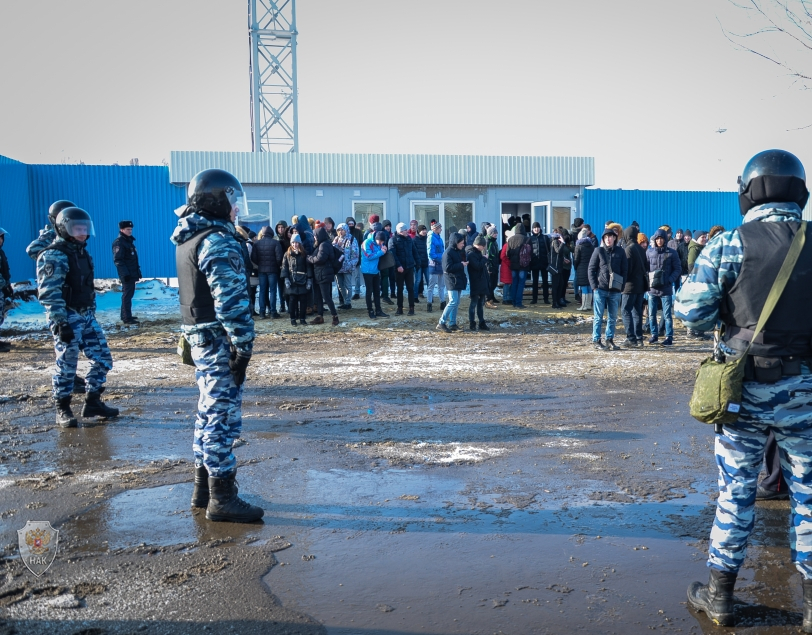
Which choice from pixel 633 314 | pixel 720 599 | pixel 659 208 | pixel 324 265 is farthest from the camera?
pixel 659 208

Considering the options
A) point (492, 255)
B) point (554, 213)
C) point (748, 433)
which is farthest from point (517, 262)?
point (748, 433)

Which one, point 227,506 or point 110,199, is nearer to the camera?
point 227,506

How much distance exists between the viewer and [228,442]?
480 centimetres

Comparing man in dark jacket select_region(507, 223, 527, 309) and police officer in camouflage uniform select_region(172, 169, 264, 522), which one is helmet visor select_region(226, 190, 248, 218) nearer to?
police officer in camouflage uniform select_region(172, 169, 264, 522)

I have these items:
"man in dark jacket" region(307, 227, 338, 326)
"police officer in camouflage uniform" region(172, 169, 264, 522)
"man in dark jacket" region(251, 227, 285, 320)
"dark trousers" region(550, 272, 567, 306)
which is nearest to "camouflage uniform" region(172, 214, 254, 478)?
"police officer in camouflage uniform" region(172, 169, 264, 522)

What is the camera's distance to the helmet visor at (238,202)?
4.81 m

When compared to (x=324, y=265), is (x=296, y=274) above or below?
below

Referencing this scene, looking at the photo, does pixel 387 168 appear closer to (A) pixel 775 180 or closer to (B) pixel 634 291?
(B) pixel 634 291

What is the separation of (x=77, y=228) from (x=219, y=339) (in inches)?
132

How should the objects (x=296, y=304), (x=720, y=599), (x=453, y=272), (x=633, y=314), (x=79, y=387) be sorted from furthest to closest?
(x=296, y=304) → (x=453, y=272) → (x=633, y=314) → (x=79, y=387) → (x=720, y=599)

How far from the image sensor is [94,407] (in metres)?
7.54

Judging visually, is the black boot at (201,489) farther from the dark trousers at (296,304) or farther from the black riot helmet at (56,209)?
the dark trousers at (296,304)

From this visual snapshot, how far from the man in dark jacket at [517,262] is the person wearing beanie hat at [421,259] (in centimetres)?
194

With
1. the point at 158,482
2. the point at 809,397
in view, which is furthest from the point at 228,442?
the point at 809,397
